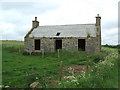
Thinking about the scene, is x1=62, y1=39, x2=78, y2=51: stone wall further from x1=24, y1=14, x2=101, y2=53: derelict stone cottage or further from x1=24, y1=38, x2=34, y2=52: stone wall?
x1=24, y1=38, x2=34, y2=52: stone wall

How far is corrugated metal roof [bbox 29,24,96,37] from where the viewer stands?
89.0ft

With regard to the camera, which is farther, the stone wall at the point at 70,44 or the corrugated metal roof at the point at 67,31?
the corrugated metal roof at the point at 67,31

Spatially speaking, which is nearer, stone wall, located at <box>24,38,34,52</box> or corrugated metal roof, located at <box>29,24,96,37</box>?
corrugated metal roof, located at <box>29,24,96,37</box>

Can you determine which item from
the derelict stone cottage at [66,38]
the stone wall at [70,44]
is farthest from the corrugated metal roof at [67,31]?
the stone wall at [70,44]

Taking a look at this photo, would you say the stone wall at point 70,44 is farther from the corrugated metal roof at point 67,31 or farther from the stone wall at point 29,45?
the stone wall at point 29,45

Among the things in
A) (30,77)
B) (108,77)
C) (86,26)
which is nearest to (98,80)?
(108,77)

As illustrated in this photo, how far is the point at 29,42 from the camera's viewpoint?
2922 centimetres

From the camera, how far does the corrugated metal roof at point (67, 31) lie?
27127 mm

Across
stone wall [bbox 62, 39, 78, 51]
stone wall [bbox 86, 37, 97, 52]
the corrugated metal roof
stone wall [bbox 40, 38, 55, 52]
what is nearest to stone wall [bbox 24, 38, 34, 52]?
the corrugated metal roof

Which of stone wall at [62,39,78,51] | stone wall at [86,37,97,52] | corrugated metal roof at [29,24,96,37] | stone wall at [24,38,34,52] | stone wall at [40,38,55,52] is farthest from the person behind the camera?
stone wall at [24,38,34,52]

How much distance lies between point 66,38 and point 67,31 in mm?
2095

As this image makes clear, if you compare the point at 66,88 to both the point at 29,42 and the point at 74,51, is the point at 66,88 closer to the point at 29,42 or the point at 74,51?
the point at 74,51

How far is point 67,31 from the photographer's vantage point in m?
28.7

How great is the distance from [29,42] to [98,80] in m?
23.5
